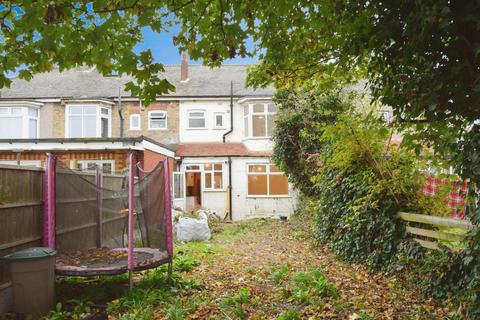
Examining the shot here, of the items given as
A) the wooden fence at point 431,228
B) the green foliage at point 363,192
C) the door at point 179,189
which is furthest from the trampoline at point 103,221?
the door at point 179,189

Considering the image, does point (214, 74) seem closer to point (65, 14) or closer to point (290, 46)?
point (290, 46)

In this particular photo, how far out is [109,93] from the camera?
25.8 meters

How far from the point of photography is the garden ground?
5828 mm

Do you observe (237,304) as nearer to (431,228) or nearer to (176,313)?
(176,313)

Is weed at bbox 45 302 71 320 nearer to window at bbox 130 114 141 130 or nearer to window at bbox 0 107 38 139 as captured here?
window at bbox 130 114 141 130

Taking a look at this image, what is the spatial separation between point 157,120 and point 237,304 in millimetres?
20624

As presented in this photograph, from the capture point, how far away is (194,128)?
25.3 m

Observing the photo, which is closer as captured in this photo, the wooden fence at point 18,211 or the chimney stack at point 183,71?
the wooden fence at point 18,211

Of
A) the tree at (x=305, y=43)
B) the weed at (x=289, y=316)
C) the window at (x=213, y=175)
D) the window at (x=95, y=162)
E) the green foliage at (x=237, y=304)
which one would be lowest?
the green foliage at (x=237, y=304)

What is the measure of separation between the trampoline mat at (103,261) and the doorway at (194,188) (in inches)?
660

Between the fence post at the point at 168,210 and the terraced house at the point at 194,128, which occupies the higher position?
the terraced house at the point at 194,128

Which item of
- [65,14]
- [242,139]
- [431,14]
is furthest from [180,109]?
[431,14]

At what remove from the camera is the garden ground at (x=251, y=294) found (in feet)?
19.1

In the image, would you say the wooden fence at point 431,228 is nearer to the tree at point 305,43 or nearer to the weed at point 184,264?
the tree at point 305,43
